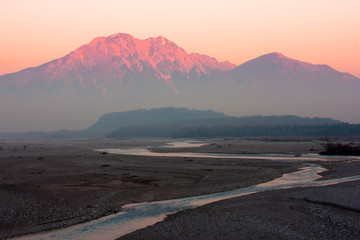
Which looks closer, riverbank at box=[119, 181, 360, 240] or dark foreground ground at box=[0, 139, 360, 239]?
riverbank at box=[119, 181, 360, 240]

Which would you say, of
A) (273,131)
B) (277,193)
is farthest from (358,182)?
(273,131)

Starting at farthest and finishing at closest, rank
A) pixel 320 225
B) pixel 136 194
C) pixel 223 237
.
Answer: pixel 136 194 < pixel 320 225 < pixel 223 237

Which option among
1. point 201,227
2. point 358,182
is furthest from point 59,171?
point 358,182

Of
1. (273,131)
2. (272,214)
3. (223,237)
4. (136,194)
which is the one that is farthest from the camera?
(273,131)

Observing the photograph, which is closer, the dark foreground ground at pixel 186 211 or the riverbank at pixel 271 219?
the riverbank at pixel 271 219

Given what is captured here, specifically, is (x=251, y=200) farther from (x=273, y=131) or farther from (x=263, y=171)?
(x=273, y=131)

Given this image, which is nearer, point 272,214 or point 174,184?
point 272,214

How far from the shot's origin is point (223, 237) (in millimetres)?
16375

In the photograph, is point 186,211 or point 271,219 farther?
point 186,211

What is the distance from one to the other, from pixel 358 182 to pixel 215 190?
1114cm

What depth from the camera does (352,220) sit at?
710 inches

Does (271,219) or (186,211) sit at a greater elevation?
(271,219)

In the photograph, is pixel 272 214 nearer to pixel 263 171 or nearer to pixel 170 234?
pixel 170 234

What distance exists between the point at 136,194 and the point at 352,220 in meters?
15.1
